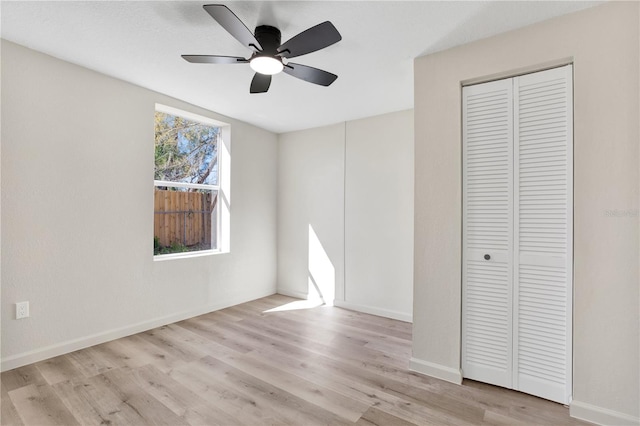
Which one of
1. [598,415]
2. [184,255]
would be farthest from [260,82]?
[598,415]

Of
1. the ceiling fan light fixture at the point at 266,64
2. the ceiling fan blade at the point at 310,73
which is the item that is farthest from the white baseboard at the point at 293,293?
the ceiling fan light fixture at the point at 266,64

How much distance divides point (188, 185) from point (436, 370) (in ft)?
10.4

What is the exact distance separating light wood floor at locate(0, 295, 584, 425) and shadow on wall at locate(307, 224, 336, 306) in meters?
1.17

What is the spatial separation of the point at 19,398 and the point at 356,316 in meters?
2.95

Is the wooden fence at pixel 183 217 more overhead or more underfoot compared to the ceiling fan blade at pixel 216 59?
more underfoot

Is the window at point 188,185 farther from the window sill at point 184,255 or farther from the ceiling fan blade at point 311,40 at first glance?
the ceiling fan blade at point 311,40

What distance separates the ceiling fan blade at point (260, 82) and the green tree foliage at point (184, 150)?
160 centimetres

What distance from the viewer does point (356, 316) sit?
373 cm

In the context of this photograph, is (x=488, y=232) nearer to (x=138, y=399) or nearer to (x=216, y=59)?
(x=216, y=59)

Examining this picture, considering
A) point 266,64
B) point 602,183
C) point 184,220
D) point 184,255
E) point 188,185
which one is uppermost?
point 266,64

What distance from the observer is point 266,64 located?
1.99 meters

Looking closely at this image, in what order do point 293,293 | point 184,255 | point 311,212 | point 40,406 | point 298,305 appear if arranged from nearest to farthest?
point 40,406 < point 184,255 < point 298,305 < point 311,212 < point 293,293

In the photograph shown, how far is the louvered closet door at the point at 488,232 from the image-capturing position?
2.16m

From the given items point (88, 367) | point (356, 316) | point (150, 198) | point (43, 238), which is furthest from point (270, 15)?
point (356, 316)
